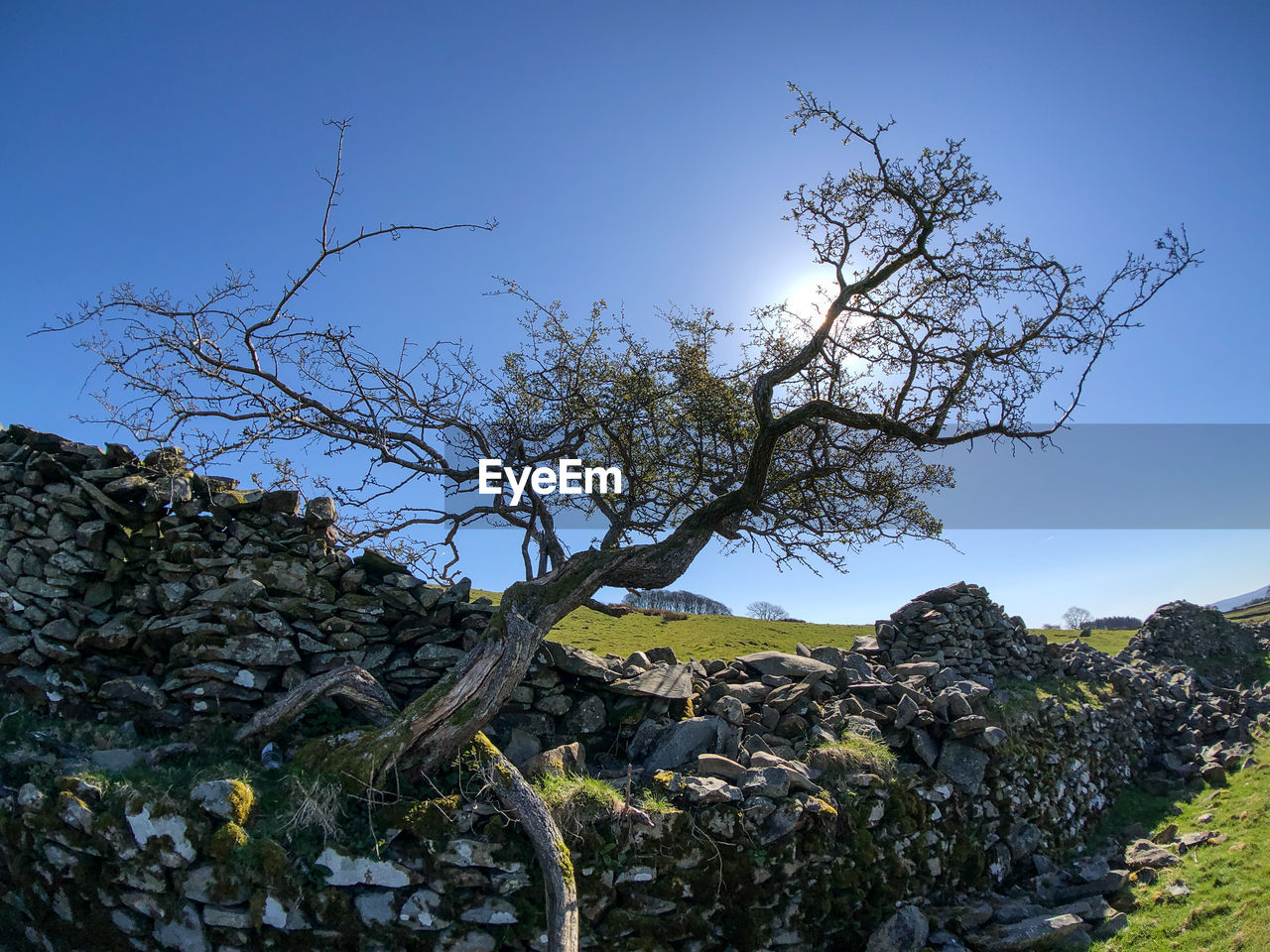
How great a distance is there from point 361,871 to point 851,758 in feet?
20.4

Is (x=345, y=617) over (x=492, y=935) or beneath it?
over

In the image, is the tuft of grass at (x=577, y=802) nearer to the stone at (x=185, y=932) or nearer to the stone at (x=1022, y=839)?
the stone at (x=185, y=932)

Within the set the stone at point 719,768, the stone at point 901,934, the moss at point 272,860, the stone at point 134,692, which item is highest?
the stone at point 134,692

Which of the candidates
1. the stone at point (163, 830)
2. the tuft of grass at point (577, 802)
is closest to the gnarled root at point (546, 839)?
the tuft of grass at point (577, 802)

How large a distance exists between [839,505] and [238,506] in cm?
1037

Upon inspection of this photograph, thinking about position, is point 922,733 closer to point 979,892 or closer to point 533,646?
point 979,892

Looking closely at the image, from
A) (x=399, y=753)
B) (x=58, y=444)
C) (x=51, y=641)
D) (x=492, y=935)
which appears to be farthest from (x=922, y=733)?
(x=58, y=444)

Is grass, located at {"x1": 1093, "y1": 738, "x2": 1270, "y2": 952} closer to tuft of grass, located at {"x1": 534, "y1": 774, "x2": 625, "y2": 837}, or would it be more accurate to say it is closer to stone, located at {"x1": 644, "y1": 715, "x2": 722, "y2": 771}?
stone, located at {"x1": 644, "y1": 715, "x2": 722, "y2": 771}

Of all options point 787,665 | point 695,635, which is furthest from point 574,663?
point 695,635

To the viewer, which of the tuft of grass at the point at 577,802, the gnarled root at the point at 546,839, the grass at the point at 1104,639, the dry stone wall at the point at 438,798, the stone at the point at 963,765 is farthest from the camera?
the grass at the point at 1104,639

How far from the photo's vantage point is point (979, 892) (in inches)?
386

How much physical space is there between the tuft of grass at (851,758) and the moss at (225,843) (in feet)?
22.2

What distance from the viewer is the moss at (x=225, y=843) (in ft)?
22.1

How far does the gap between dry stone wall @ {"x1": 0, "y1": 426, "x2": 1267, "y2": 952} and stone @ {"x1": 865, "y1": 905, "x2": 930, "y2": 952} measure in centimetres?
3
